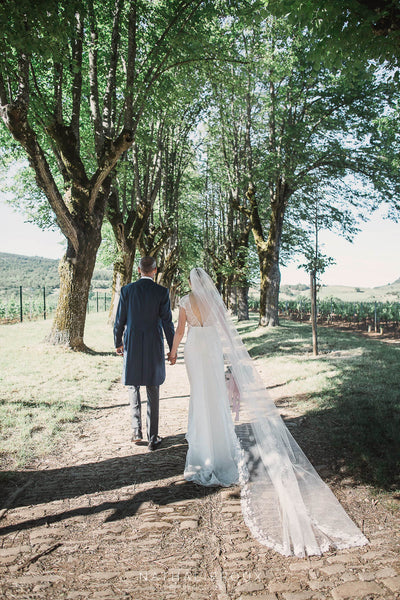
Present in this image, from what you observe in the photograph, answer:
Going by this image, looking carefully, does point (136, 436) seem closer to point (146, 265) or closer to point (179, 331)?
point (179, 331)

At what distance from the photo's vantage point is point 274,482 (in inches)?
133

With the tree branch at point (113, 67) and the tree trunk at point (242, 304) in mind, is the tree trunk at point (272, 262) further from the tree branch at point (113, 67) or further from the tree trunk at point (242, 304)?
the tree branch at point (113, 67)

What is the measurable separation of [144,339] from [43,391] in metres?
3.32

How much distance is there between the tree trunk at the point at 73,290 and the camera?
1087 cm

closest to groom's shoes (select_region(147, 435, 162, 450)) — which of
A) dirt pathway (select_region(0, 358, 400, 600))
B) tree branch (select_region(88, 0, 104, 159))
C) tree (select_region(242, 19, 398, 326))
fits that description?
dirt pathway (select_region(0, 358, 400, 600))

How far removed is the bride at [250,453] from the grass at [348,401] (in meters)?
0.90

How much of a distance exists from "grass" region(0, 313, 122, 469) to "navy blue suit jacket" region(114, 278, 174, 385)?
146cm

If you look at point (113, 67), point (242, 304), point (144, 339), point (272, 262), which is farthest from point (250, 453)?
point (242, 304)

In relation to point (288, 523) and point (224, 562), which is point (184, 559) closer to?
point (224, 562)

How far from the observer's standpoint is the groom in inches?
190

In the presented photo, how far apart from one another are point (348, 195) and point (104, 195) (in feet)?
39.4

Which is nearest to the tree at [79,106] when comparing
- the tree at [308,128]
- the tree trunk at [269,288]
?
the tree at [308,128]

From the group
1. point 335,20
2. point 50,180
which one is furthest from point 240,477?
point 50,180

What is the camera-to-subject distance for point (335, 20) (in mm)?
4918
